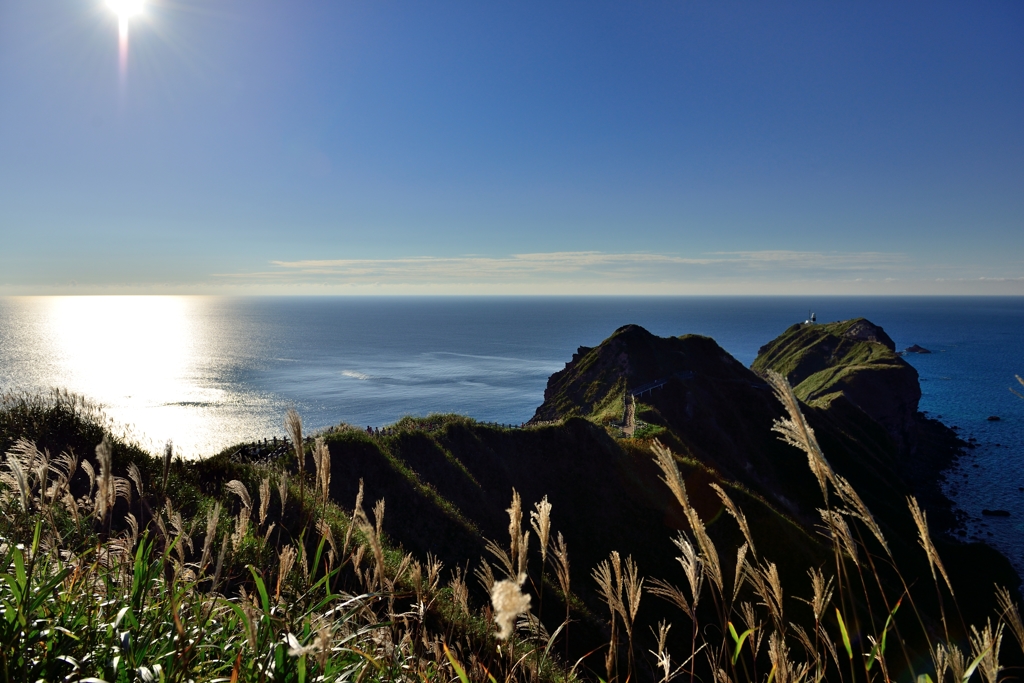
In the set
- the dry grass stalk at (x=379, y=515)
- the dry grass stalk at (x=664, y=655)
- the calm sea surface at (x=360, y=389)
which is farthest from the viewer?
the calm sea surface at (x=360, y=389)

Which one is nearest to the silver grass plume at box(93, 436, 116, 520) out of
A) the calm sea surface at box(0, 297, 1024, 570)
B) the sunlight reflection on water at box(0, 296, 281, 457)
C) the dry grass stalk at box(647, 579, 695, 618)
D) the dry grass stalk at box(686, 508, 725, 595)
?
the dry grass stalk at box(647, 579, 695, 618)

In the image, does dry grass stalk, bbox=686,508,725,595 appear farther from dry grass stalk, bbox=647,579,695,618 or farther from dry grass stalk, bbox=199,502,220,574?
dry grass stalk, bbox=199,502,220,574

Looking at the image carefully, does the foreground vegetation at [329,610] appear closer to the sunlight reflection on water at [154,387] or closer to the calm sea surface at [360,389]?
the calm sea surface at [360,389]

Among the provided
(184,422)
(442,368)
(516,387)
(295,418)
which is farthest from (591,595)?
(442,368)

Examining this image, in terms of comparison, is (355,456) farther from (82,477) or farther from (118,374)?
(118,374)

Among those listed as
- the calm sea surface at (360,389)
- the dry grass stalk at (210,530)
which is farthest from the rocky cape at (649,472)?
the calm sea surface at (360,389)

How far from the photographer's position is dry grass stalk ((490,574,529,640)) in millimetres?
2777

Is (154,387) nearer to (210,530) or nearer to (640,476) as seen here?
(640,476)

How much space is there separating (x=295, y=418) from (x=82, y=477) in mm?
15506

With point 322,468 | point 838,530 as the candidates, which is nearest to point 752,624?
point 838,530

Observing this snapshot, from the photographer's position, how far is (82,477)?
1560 centimetres

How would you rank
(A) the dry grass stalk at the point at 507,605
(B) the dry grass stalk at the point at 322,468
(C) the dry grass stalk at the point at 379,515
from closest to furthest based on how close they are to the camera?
(A) the dry grass stalk at the point at 507,605 < (C) the dry grass stalk at the point at 379,515 < (B) the dry grass stalk at the point at 322,468

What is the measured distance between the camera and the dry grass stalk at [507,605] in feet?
9.11

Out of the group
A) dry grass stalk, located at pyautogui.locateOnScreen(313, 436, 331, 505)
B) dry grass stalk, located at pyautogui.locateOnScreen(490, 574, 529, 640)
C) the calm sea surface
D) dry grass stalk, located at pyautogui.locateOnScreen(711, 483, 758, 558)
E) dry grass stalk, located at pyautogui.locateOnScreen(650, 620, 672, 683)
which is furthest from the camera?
the calm sea surface
